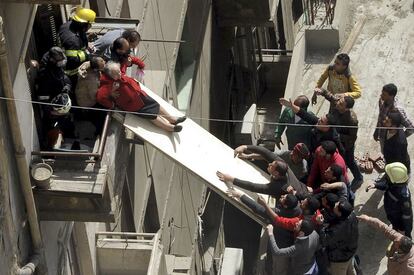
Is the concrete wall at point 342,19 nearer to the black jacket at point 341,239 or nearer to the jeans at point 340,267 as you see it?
the jeans at point 340,267

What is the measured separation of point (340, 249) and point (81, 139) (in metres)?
4.11

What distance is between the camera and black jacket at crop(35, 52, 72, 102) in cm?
984

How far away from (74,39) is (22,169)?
1882 millimetres

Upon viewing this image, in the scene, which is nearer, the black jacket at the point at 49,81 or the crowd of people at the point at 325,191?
the black jacket at the point at 49,81

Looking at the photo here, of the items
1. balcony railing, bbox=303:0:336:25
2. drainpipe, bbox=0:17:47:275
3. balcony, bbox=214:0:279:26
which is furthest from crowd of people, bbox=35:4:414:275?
balcony, bbox=214:0:279:26

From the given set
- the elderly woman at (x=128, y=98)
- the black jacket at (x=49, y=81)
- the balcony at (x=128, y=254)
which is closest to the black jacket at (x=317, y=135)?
the elderly woman at (x=128, y=98)

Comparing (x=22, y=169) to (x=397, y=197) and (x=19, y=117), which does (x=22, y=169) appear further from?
(x=397, y=197)

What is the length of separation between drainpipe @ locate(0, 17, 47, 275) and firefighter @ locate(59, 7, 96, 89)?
1.48m

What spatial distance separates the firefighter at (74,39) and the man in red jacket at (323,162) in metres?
3.99

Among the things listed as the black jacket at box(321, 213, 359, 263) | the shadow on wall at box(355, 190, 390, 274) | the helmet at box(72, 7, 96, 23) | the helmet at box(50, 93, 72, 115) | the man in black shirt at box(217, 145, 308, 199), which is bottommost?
the shadow on wall at box(355, 190, 390, 274)

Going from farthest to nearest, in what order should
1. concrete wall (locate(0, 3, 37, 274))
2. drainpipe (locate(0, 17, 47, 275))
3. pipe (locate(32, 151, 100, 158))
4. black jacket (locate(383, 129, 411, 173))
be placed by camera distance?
black jacket (locate(383, 129, 411, 173)) < pipe (locate(32, 151, 100, 158)) < concrete wall (locate(0, 3, 37, 274)) < drainpipe (locate(0, 17, 47, 275))

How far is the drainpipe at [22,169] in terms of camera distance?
845 cm

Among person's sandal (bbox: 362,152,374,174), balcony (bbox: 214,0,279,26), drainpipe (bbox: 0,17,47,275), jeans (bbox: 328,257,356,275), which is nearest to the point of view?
drainpipe (bbox: 0,17,47,275)

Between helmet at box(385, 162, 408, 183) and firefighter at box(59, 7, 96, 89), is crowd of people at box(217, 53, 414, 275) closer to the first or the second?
helmet at box(385, 162, 408, 183)
